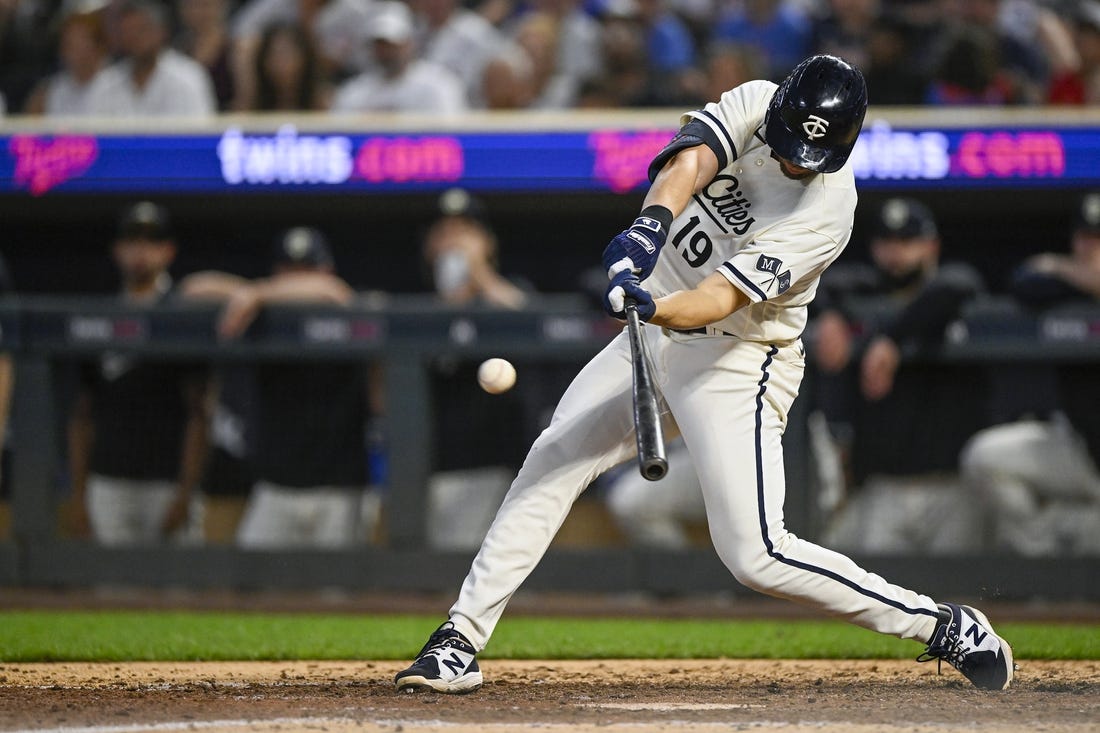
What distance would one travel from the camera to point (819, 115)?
3.16 metres

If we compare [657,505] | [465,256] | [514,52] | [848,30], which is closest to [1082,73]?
[848,30]

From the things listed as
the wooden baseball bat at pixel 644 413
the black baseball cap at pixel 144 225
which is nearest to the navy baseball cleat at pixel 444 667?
the wooden baseball bat at pixel 644 413

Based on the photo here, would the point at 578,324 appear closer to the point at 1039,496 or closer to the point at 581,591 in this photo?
the point at 581,591

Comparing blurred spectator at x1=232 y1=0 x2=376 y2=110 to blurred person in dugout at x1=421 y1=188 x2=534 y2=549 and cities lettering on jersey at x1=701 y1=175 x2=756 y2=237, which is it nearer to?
blurred person in dugout at x1=421 y1=188 x2=534 y2=549

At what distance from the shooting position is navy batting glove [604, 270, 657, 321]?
300cm

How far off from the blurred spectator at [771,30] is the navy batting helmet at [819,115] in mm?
4085

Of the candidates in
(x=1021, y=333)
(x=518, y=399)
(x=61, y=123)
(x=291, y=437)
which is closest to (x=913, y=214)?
(x=1021, y=333)

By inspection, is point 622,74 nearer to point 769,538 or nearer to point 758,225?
point 758,225

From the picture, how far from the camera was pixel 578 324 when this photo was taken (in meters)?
5.93

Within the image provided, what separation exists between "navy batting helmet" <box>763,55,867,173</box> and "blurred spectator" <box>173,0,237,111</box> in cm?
443

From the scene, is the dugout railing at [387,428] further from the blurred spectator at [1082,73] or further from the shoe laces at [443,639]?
the shoe laces at [443,639]

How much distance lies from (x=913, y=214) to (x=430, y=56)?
9.30ft

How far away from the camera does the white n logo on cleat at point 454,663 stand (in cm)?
337

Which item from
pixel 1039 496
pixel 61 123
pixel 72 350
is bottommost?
pixel 1039 496
